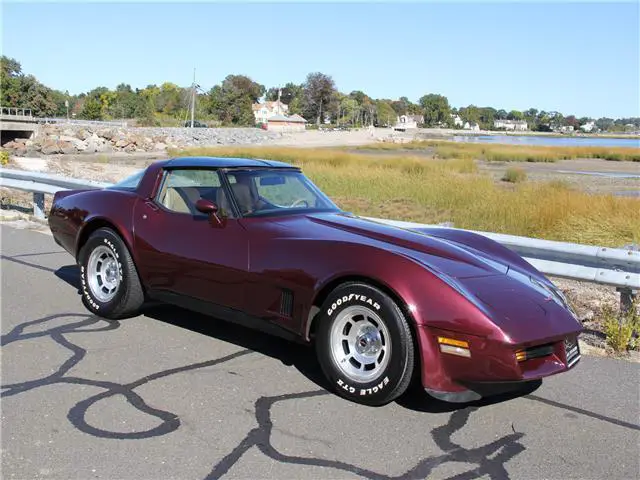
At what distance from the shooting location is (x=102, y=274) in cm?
598

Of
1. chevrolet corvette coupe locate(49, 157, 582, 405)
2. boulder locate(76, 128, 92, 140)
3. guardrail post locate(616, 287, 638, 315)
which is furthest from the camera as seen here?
boulder locate(76, 128, 92, 140)

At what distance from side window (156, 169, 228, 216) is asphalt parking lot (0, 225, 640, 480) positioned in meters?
1.05

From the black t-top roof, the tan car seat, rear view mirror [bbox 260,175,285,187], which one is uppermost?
the black t-top roof

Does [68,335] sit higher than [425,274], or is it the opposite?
[425,274]

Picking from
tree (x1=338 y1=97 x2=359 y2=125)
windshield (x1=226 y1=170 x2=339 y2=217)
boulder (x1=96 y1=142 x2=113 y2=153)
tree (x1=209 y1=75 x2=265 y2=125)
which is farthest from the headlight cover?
tree (x1=338 y1=97 x2=359 y2=125)

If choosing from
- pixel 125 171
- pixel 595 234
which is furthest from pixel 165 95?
pixel 595 234

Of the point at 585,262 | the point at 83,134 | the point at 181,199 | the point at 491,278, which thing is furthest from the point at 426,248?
the point at 83,134

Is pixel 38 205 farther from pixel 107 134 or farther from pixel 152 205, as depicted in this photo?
pixel 107 134

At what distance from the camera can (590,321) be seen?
6.46m

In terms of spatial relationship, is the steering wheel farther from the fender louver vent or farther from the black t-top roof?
the fender louver vent

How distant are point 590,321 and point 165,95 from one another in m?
148

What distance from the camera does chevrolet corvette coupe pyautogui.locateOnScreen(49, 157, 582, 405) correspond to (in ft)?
12.5

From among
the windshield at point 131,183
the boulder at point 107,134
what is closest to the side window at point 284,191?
the windshield at point 131,183

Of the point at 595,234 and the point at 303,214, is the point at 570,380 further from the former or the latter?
the point at 595,234
